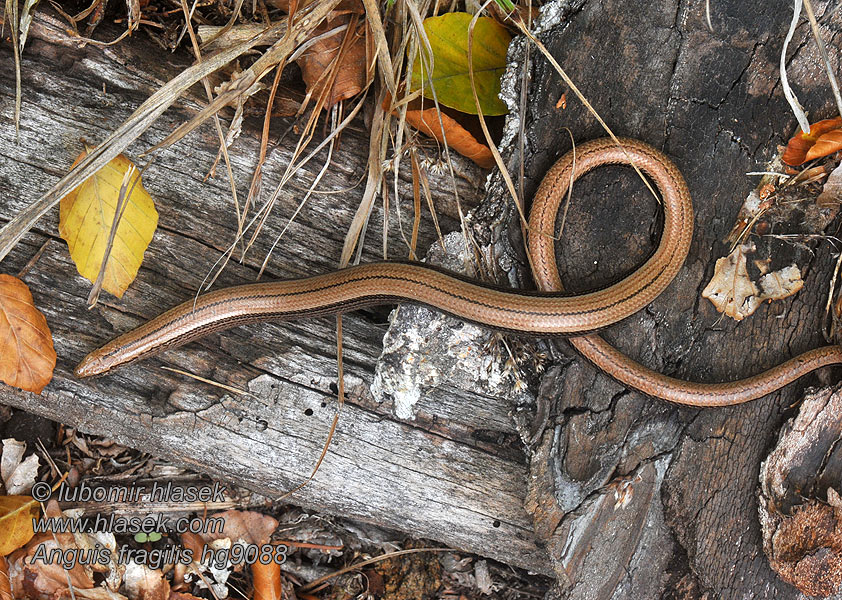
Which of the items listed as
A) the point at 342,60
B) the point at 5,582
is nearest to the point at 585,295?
the point at 342,60

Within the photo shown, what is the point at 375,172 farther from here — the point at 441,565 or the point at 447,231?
the point at 441,565

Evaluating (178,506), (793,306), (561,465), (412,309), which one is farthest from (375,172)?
(178,506)

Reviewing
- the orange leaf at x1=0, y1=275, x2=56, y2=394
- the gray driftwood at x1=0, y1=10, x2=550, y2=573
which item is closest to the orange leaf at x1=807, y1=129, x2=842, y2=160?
the gray driftwood at x1=0, y1=10, x2=550, y2=573

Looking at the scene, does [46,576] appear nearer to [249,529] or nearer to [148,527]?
[148,527]

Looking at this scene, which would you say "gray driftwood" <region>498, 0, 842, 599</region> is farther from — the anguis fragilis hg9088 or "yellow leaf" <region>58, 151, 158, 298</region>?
"yellow leaf" <region>58, 151, 158, 298</region>

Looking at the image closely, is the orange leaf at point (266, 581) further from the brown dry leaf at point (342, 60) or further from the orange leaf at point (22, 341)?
the brown dry leaf at point (342, 60)
